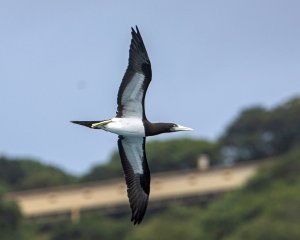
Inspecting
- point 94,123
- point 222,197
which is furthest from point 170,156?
point 94,123

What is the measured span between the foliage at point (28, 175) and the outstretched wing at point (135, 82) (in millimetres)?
105465

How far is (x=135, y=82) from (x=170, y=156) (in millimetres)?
114359

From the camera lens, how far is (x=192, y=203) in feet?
389

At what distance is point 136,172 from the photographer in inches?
1375

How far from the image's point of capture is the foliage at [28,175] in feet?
461

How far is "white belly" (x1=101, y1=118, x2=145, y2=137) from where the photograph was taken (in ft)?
107

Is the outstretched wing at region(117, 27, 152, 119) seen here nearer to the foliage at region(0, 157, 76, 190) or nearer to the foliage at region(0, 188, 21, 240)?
the foliage at region(0, 188, 21, 240)

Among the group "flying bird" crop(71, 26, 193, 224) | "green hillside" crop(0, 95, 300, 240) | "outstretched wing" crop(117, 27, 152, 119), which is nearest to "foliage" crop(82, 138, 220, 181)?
"green hillside" crop(0, 95, 300, 240)

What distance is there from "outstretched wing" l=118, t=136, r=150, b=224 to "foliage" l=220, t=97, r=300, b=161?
104875 millimetres

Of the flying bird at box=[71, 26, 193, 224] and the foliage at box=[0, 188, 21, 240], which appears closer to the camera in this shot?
the flying bird at box=[71, 26, 193, 224]

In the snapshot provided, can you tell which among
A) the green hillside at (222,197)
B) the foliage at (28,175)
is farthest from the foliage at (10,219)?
the foliage at (28,175)

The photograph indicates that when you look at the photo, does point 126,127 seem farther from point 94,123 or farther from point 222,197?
point 222,197

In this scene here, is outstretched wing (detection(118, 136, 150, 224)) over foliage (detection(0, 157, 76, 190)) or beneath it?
over

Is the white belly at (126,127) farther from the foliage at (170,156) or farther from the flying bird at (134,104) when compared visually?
the foliage at (170,156)
